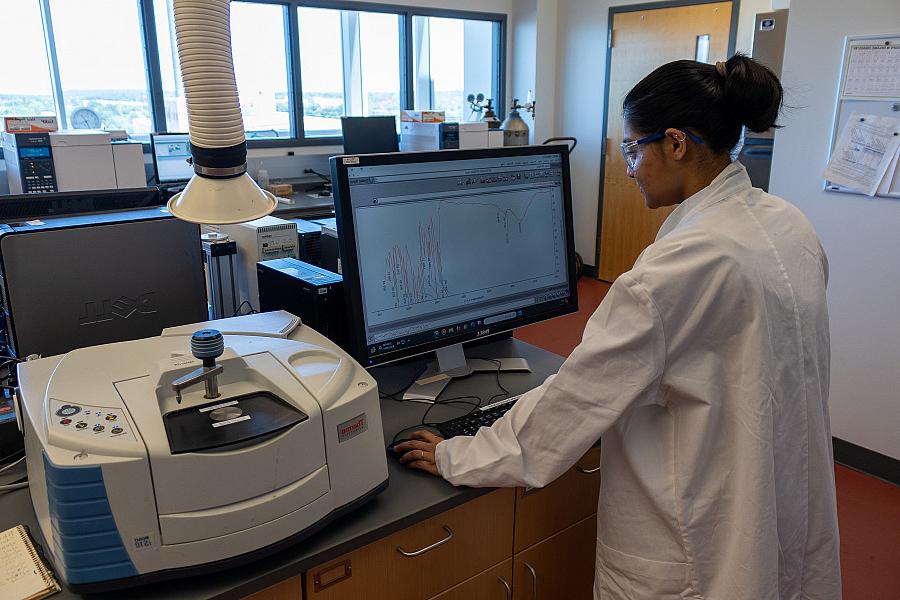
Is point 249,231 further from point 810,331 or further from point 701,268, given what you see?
point 810,331

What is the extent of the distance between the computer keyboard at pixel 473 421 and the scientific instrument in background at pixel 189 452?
8.4 inches

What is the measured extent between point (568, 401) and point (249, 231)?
969 millimetres

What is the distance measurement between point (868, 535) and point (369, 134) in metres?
3.84

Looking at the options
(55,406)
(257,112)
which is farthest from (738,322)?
(257,112)

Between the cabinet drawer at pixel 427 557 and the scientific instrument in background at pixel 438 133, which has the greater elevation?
the scientific instrument in background at pixel 438 133

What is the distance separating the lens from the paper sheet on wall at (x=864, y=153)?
7.95 ft

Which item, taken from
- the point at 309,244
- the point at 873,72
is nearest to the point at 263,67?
the point at 309,244

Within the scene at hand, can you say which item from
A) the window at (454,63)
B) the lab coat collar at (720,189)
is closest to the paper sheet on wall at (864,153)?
the lab coat collar at (720,189)

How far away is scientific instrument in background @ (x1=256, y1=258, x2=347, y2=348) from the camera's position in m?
1.34

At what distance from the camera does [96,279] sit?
1334 mm

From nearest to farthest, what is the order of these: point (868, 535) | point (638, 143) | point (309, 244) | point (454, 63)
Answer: point (638, 143), point (309, 244), point (868, 535), point (454, 63)

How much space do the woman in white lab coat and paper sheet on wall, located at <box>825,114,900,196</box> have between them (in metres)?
1.74

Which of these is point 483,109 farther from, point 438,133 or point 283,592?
point 283,592

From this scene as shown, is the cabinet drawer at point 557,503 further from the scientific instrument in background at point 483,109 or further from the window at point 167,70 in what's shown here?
the scientific instrument in background at point 483,109
